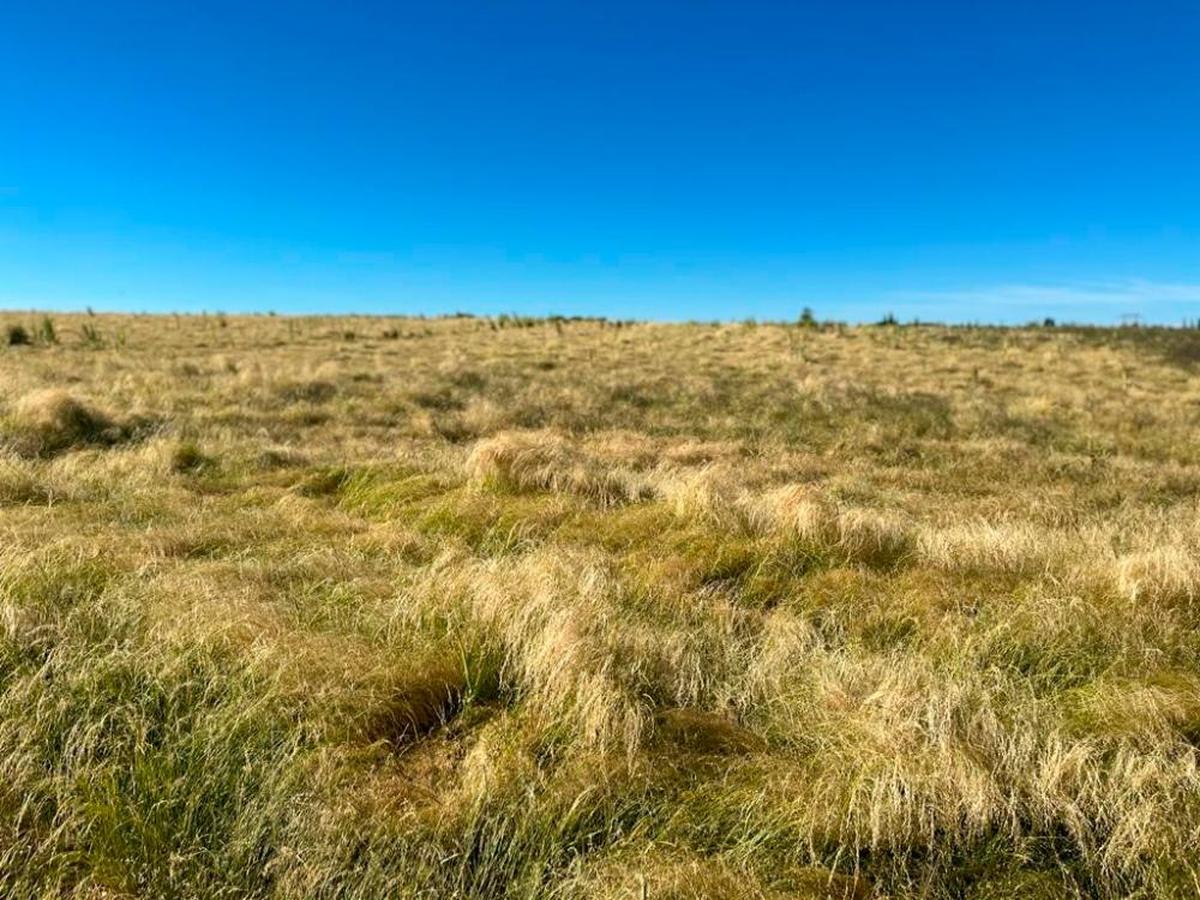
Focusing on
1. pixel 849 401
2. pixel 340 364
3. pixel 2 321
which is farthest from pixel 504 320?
pixel 849 401

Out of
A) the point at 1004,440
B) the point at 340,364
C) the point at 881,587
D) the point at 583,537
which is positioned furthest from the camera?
the point at 340,364

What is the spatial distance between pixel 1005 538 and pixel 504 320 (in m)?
26.9

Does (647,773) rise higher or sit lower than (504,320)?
lower

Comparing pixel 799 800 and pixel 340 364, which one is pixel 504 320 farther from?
pixel 799 800

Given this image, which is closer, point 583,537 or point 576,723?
point 576,723

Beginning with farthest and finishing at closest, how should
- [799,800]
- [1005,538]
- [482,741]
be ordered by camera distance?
[1005,538] < [482,741] < [799,800]

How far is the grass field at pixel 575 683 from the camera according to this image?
2.19 meters

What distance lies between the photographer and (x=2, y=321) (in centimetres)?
2370

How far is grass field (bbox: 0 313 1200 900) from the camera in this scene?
86.4 inches

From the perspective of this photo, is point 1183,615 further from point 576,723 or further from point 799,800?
point 576,723

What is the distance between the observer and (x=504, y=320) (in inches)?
1186

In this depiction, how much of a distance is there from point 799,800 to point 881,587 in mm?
2042

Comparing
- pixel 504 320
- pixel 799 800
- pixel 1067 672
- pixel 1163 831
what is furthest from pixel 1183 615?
pixel 504 320

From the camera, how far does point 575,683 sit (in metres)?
2.91
